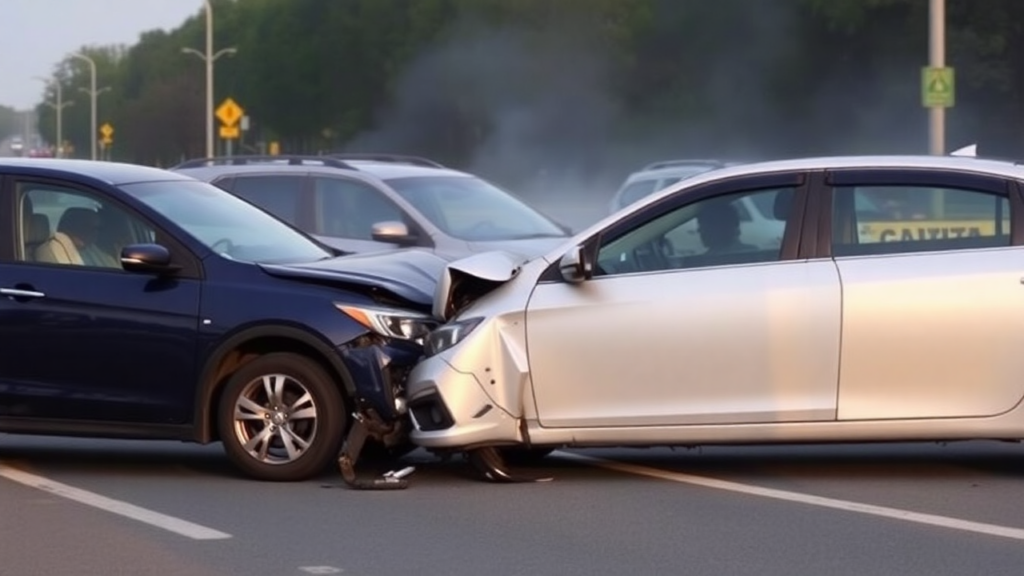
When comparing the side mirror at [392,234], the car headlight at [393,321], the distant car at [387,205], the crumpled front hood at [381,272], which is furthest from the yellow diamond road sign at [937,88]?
the car headlight at [393,321]

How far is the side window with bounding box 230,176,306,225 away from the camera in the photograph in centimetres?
1509

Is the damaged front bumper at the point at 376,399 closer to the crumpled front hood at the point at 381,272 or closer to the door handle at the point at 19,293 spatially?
the crumpled front hood at the point at 381,272

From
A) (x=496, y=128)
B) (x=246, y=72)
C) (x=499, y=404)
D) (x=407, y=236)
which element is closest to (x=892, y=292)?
(x=499, y=404)

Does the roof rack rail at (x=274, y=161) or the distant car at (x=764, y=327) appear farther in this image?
the roof rack rail at (x=274, y=161)

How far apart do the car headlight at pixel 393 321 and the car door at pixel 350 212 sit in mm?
4579

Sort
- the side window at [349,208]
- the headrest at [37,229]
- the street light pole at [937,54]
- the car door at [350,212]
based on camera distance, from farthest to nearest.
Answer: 1. the street light pole at [937,54]
2. the side window at [349,208]
3. the car door at [350,212]
4. the headrest at [37,229]

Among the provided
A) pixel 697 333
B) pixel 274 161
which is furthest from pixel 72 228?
pixel 274 161

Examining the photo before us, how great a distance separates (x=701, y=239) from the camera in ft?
30.9

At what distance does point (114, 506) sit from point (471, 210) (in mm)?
6284

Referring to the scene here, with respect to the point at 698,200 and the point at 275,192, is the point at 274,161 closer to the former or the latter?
the point at 275,192

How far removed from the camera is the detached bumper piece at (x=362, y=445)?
9.52 metres


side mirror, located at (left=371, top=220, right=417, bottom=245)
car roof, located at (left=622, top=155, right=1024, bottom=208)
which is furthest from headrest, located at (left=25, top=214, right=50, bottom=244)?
side mirror, located at (left=371, top=220, right=417, bottom=245)

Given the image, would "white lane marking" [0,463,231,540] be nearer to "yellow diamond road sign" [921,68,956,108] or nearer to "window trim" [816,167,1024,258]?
"window trim" [816,167,1024,258]

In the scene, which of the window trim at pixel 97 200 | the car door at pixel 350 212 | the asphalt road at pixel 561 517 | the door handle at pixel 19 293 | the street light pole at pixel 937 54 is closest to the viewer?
the asphalt road at pixel 561 517
